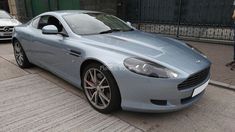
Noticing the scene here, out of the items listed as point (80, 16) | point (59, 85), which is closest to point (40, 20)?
point (80, 16)

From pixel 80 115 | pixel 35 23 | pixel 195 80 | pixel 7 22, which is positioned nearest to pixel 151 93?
pixel 195 80

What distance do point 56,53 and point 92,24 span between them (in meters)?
0.81

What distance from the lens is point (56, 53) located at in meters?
3.89

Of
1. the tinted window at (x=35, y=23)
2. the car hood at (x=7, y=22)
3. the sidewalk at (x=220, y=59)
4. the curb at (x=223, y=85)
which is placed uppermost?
the tinted window at (x=35, y=23)

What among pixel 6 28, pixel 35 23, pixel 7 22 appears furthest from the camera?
pixel 7 22

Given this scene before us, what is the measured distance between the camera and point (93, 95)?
3.30 m

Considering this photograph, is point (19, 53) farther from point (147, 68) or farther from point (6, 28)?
point (6, 28)

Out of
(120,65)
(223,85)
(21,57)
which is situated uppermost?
(120,65)

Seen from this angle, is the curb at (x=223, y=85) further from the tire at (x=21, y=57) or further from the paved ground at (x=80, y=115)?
the tire at (x=21, y=57)

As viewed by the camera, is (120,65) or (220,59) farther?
(220,59)

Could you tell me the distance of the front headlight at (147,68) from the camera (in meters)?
2.66

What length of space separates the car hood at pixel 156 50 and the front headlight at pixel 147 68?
8 centimetres

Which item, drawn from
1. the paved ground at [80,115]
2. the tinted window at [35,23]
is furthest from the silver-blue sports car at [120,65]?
the tinted window at [35,23]

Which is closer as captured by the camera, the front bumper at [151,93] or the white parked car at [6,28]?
the front bumper at [151,93]
